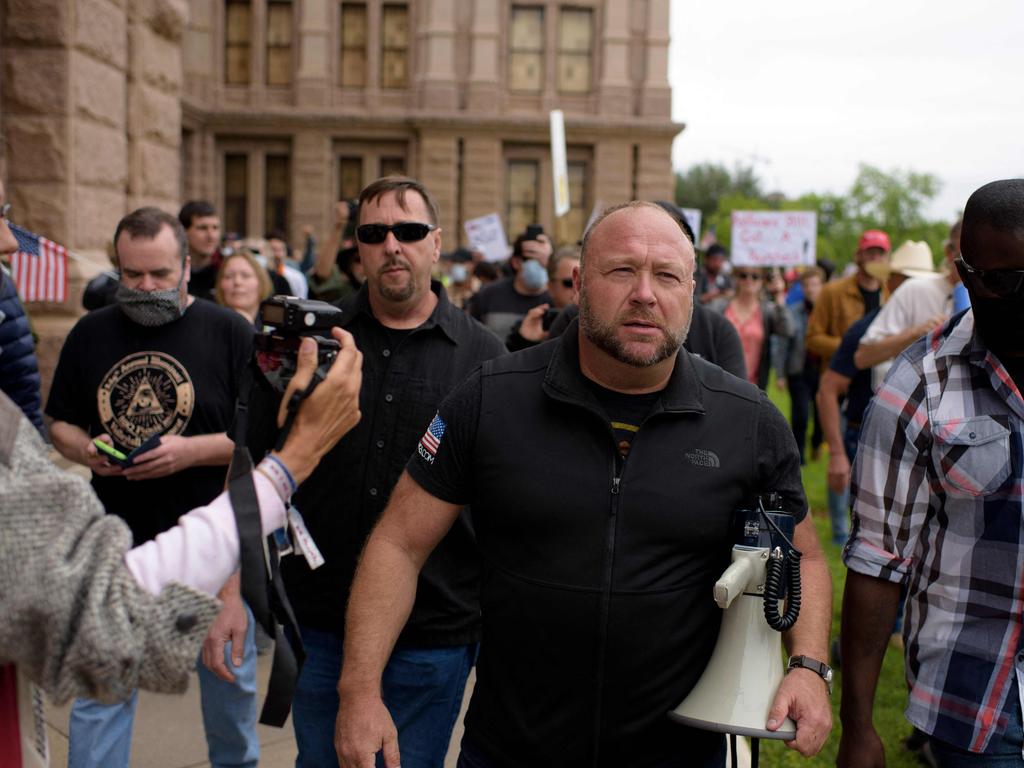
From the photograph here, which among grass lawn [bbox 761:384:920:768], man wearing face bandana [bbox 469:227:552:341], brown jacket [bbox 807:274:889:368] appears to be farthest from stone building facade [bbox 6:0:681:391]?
grass lawn [bbox 761:384:920:768]

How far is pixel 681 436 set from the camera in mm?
2742

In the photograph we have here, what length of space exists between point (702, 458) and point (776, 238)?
54.9ft

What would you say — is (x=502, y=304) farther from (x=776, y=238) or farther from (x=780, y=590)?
(x=776, y=238)

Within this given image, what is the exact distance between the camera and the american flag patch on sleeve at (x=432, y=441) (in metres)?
2.88

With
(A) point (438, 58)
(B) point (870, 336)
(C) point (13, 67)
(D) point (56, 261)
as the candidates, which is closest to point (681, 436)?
(B) point (870, 336)

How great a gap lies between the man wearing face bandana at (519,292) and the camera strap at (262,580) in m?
5.81

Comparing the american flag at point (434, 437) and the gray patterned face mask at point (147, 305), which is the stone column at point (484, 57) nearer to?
the gray patterned face mask at point (147, 305)

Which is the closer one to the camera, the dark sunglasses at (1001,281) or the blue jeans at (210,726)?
the dark sunglasses at (1001,281)

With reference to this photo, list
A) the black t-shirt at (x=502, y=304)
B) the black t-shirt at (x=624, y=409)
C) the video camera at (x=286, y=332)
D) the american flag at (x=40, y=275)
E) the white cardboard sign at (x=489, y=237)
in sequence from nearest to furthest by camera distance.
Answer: the video camera at (x=286, y=332)
the black t-shirt at (x=624, y=409)
the american flag at (x=40, y=275)
the black t-shirt at (x=502, y=304)
the white cardboard sign at (x=489, y=237)

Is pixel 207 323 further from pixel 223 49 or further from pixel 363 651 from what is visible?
pixel 223 49

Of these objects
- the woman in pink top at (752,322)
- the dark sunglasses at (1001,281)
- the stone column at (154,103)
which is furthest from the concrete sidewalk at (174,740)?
the stone column at (154,103)

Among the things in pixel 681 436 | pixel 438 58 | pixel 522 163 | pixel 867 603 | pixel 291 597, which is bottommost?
pixel 291 597

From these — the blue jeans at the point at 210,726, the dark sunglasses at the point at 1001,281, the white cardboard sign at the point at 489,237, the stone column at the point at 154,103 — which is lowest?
the blue jeans at the point at 210,726

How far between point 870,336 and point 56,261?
19.6 ft
